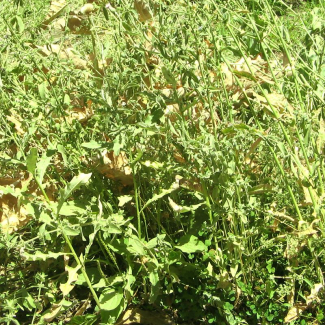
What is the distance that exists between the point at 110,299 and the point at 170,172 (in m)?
0.47

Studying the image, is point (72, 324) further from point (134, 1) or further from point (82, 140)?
point (134, 1)

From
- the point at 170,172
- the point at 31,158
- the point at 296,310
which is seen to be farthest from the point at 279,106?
the point at 31,158

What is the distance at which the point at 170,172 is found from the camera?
1.87m

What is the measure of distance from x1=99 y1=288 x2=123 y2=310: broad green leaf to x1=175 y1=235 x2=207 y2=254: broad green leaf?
263mm

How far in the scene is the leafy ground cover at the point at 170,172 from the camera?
1.74 meters

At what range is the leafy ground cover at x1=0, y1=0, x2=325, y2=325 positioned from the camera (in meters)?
1.74

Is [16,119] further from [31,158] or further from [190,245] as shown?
[190,245]

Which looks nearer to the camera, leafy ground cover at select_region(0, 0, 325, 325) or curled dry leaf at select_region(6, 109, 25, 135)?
leafy ground cover at select_region(0, 0, 325, 325)

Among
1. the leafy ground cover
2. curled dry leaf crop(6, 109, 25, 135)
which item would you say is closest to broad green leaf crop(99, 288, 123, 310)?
the leafy ground cover

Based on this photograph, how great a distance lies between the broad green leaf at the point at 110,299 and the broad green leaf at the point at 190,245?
0.86 ft

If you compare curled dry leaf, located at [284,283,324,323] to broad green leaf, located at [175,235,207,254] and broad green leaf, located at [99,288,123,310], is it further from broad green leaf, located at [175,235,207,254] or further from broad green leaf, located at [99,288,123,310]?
broad green leaf, located at [99,288,123,310]

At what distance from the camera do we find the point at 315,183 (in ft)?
6.09

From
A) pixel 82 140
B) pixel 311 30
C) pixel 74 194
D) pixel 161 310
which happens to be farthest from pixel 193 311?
pixel 311 30

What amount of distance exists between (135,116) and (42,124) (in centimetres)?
40
